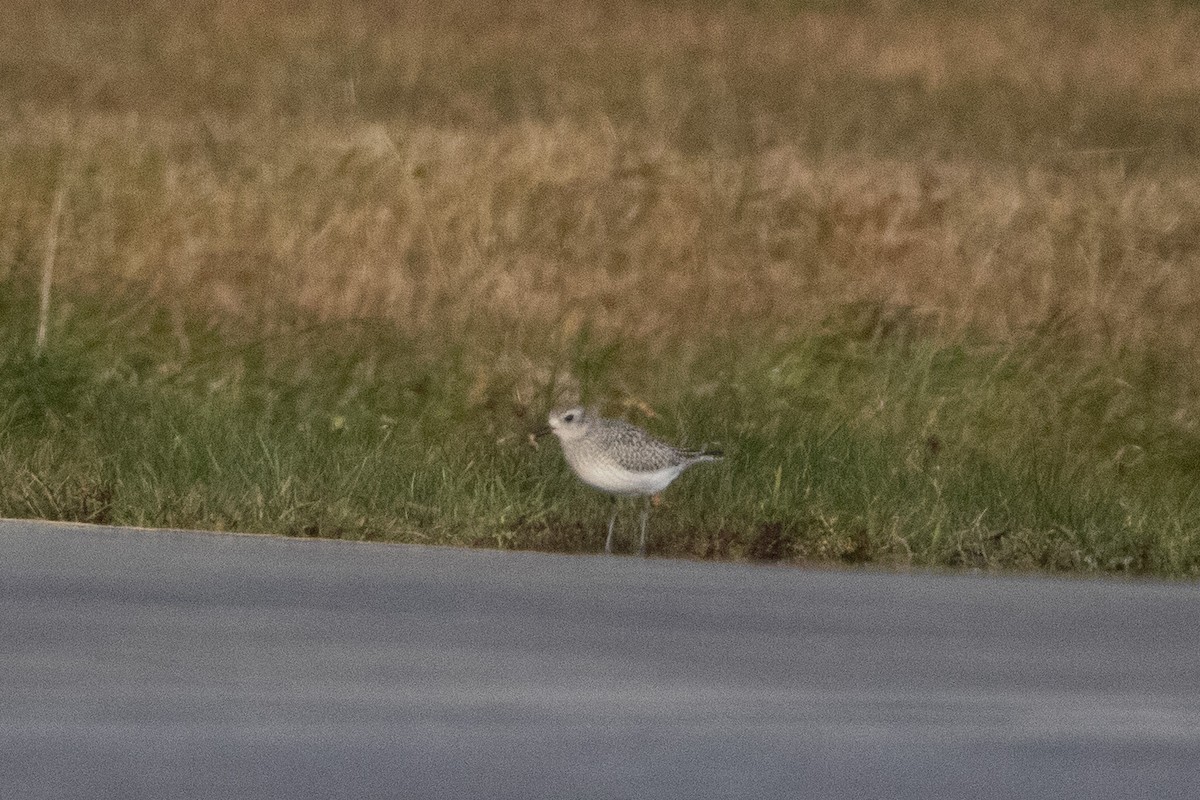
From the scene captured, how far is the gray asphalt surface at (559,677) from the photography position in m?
9.06

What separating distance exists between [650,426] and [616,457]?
304cm

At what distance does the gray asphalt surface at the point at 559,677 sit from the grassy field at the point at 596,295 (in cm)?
107

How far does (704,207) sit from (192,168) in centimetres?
430

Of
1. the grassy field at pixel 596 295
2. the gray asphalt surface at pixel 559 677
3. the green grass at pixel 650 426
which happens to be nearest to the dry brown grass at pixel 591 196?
the grassy field at pixel 596 295

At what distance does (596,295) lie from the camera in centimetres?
2350

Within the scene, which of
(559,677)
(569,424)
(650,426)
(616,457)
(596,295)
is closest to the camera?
(559,677)

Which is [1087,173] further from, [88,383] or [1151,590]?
[1151,590]

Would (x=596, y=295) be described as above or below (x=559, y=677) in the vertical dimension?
below

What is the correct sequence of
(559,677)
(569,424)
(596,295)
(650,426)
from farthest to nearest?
(596,295) < (650,426) < (569,424) < (559,677)

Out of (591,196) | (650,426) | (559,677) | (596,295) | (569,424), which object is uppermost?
(559,677)

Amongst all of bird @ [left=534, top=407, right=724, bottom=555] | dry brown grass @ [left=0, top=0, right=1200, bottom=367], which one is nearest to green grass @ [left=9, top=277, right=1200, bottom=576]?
bird @ [left=534, top=407, right=724, bottom=555]

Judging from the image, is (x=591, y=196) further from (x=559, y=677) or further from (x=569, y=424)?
(x=559, y=677)

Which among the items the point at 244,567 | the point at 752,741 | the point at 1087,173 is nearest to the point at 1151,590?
the point at 244,567

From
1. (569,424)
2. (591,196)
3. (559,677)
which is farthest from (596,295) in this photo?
(559,677)
